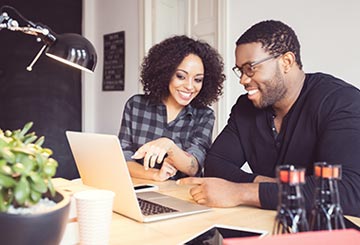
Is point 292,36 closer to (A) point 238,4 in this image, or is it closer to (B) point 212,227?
(B) point 212,227

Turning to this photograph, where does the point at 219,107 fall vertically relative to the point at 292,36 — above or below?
below

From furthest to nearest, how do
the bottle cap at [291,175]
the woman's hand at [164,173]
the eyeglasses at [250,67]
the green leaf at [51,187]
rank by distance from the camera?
the woman's hand at [164,173] < the eyeglasses at [250,67] < the green leaf at [51,187] < the bottle cap at [291,175]

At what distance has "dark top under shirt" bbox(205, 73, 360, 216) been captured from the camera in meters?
1.08

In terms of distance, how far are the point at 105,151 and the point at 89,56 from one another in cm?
30

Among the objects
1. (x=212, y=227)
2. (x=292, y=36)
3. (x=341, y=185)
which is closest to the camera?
(x=212, y=227)

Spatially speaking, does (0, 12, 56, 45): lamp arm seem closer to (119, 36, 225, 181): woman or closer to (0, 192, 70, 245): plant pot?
(0, 192, 70, 245): plant pot

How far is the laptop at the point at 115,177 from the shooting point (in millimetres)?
932

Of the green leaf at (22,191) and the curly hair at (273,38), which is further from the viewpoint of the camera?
the curly hair at (273,38)

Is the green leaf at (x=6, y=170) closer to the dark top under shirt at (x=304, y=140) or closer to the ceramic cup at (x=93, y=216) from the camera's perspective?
the ceramic cup at (x=93, y=216)

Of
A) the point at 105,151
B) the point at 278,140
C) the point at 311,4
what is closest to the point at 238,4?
the point at 311,4

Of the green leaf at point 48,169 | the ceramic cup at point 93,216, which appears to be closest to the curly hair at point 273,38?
the ceramic cup at point 93,216

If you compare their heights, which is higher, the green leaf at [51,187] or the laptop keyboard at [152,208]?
the green leaf at [51,187]

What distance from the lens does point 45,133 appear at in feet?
11.2

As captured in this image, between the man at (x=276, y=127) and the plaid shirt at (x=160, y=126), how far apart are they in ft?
0.78
